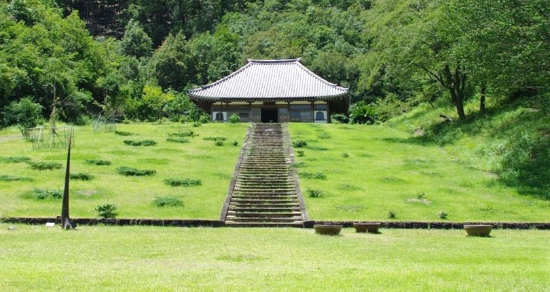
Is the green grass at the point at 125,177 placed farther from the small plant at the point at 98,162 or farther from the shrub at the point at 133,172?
the shrub at the point at 133,172

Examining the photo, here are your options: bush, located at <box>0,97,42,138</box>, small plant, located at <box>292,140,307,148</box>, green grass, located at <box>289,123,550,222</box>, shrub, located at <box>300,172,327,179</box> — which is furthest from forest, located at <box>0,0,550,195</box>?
shrub, located at <box>300,172,327,179</box>

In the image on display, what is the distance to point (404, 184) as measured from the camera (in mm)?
25828

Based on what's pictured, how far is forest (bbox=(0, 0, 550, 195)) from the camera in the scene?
2614 cm

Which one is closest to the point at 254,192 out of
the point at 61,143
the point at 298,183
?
the point at 298,183

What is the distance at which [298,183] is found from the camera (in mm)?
25719

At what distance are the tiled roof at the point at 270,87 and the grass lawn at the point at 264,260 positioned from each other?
31.4 m

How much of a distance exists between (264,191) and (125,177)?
6.13 meters

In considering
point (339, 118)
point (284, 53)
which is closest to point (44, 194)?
point (339, 118)

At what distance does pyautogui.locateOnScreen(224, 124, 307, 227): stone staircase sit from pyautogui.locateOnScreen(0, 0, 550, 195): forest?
968 cm

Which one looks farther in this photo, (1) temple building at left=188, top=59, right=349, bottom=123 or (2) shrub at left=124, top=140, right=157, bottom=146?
(1) temple building at left=188, top=59, right=349, bottom=123

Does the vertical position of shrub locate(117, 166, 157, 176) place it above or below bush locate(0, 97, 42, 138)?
below

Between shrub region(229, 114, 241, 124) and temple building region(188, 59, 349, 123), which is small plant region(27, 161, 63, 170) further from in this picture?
temple building region(188, 59, 349, 123)

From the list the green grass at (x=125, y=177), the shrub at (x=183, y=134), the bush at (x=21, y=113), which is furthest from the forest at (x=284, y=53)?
the shrub at (x=183, y=134)

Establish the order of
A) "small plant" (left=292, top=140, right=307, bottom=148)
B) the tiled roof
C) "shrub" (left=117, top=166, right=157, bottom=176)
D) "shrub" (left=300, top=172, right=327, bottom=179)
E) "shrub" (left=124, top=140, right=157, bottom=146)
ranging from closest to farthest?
"shrub" (left=117, top=166, right=157, bottom=176) → "shrub" (left=300, top=172, right=327, bottom=179) → "shrub" (left=124, top=140, right=157, bottom=146) → "small plant" (left=292, top=140, right=307, bottom=148) → the tiled roof
